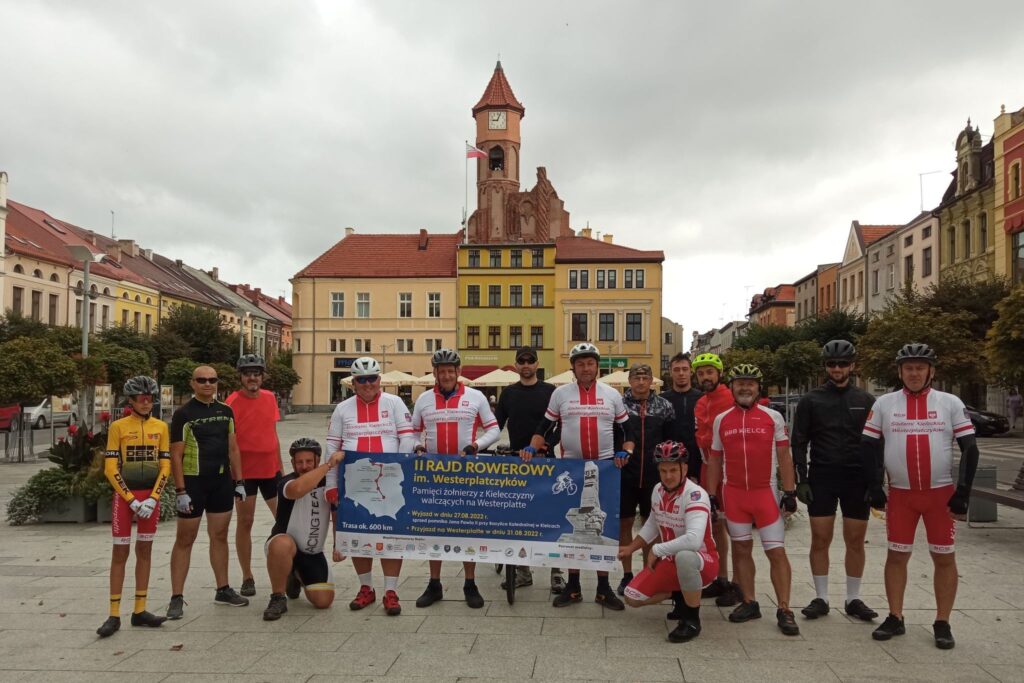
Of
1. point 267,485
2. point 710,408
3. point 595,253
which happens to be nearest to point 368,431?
point 267,485

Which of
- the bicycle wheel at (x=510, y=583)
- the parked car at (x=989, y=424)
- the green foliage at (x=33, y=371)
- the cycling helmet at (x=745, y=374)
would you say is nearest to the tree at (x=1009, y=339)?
the parked car at (x=989, y=424)

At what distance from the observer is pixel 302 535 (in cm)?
646

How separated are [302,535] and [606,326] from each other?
5370 cm

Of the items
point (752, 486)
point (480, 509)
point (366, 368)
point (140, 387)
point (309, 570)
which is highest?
point (366, 368)

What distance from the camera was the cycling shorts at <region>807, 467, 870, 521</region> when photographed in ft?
19.7

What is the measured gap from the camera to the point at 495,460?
21.4 feet

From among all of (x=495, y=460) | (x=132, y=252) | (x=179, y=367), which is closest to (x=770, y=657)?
(x=495, y=460)

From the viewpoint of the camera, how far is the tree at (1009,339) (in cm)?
2186

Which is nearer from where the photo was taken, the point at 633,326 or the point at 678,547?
the point at 678,547

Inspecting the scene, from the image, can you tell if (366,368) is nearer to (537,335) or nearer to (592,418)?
(592,418)

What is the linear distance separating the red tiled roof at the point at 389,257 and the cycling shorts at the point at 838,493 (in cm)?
5639

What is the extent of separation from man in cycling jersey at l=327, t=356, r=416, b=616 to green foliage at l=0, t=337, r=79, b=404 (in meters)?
17.1

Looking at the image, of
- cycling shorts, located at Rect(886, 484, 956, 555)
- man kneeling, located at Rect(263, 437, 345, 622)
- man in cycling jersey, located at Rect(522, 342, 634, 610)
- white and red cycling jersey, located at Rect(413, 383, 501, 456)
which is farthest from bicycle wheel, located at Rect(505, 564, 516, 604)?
cycling shorts, located at Rect(886, 484, 956, 555)

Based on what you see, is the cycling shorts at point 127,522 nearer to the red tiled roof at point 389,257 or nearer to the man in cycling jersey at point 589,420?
the man in cycling jersey at point 589,420
